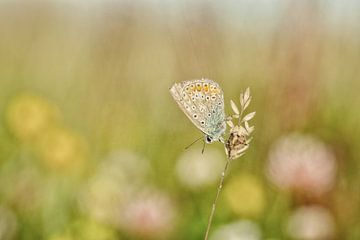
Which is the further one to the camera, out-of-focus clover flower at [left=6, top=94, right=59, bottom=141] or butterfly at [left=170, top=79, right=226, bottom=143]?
out-of-focus clover flower at [left=6, top=94, right=59, bottom=141]

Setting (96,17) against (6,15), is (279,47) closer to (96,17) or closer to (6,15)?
(96,17)

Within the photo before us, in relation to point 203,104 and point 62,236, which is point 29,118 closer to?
point 62,236

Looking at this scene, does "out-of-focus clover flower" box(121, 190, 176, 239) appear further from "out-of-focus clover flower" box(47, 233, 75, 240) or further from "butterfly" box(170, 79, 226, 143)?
"butterfly" box(170, 79, 226, 143)

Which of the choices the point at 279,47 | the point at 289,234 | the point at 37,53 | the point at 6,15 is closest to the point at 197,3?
the point at 279,47

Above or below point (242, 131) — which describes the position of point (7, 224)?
below

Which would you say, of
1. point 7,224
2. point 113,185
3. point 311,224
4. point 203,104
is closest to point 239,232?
point 311,224

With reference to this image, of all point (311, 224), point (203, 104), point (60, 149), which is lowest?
point (60, 149)

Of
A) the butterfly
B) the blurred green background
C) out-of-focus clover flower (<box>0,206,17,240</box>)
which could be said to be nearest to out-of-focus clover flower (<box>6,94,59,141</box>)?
the blurred green background
